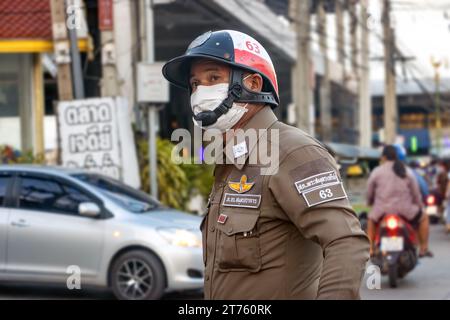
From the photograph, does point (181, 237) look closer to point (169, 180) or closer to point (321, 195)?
point (169, 180)

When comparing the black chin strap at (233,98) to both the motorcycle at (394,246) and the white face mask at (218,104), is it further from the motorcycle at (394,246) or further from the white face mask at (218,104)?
the motorcycle at (394,246)

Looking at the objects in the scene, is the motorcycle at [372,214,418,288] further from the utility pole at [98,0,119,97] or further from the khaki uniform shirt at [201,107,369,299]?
the khaki uniform shirt at [201,107,369,299]

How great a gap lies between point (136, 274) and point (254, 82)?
23.5 ft

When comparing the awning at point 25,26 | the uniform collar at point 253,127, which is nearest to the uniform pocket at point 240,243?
the uniform collar at point 253,127

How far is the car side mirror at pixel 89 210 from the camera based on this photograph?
10.2 meters

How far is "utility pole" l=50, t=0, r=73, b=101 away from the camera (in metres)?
14.0

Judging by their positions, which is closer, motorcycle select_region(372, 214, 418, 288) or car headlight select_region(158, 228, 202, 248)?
car headlight select_region(158, 228, 202, 248)

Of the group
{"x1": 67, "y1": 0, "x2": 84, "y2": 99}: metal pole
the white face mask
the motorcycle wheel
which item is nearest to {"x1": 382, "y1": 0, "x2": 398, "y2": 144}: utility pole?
{"x1": 67, "y1": 0, "x2": 84, "y2": 99}: metal pole

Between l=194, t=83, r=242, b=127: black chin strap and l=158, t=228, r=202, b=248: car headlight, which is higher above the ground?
l=194, t=83, r=242, b=127: black chin strap

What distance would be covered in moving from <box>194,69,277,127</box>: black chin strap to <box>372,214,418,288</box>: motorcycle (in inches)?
317

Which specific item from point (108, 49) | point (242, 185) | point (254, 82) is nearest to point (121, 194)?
point (108, 49)

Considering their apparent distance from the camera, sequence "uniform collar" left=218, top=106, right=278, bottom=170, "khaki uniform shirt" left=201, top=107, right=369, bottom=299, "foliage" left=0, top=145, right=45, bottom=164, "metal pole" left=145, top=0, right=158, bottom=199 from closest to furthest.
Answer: "khaki uniform shirt" left=201, top=107, right=369, bottom=299, "uniform collar" left=218, top=106, right=278, bottom=170, "metal pole" left=145, top=0, right=158, bottom=199, "foliage" left=0, top=145, right=45, bottom=164
